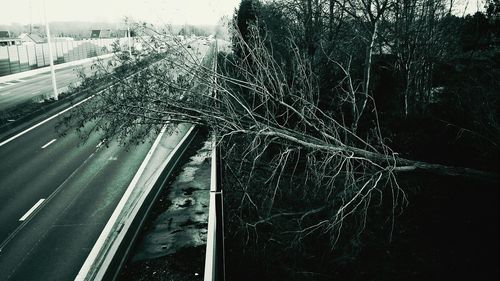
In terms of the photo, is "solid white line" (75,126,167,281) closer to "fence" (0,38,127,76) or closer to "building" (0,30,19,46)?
"fence" (0,38,127,76)

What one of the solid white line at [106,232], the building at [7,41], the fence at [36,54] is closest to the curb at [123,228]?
the solid white line at [106,232]

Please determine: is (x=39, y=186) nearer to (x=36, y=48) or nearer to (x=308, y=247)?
Answer: (x=308, y=247)

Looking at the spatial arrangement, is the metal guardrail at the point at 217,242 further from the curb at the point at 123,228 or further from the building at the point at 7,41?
the building at the point at 7,41

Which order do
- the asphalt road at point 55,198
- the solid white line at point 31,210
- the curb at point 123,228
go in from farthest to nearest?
1. the solid white line at point 31,210
2. the asphalt road at point 55,198
3. the curb at point 123,228

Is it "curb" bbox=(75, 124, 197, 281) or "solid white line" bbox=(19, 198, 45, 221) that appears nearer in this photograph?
"curb" bbox=(75, 124, 197, 281)

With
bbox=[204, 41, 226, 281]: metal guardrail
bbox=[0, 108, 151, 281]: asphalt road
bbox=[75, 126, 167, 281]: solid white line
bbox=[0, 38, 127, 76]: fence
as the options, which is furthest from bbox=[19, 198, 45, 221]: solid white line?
bbox=[0, 38, 127, 76]: fence

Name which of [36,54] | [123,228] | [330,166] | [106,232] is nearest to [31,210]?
[106,232]
